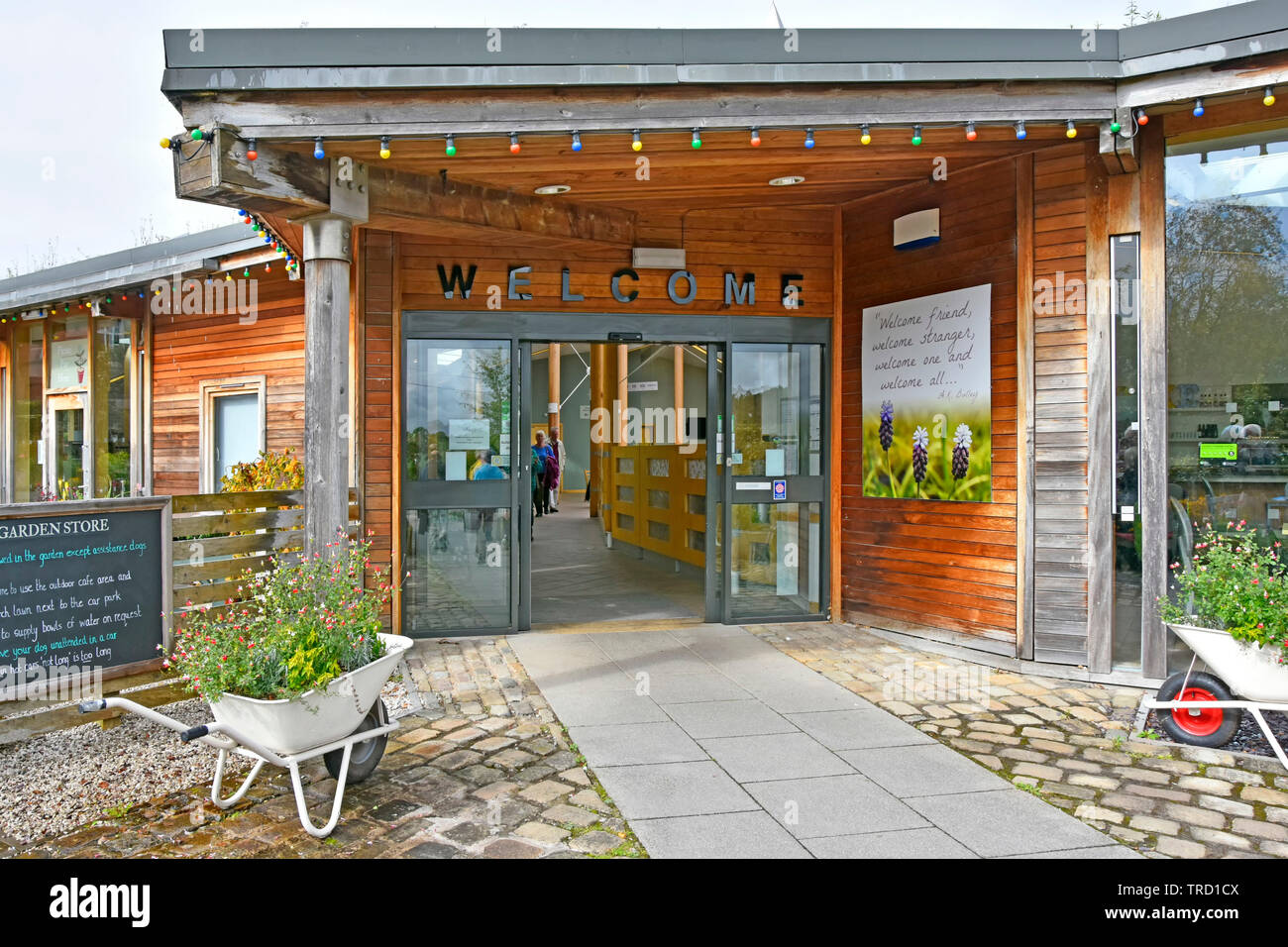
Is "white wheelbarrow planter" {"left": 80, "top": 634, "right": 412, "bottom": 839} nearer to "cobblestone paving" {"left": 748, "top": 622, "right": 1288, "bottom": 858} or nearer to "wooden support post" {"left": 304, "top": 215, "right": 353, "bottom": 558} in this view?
"wooden support post" {"left": 304, "top": 215, "right": 353, "bottom": 558}

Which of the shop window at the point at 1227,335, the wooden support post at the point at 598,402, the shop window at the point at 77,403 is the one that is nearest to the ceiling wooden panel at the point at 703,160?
the shop window at the point at 1227,335

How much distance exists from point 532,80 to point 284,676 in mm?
2966

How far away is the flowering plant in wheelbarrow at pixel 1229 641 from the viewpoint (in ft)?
12.9

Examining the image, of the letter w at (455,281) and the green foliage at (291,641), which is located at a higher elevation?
the letter w at (455,281)

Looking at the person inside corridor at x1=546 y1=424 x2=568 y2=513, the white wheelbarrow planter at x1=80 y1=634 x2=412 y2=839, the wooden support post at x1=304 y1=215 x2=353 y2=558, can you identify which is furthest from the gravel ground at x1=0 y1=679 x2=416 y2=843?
the person inside corridor at x1=546 y1=424 x2=568 y2=513

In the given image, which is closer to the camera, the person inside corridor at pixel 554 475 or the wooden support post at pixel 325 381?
the wooden support post at pixel 325 381

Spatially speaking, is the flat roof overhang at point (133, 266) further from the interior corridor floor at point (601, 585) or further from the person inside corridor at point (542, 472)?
the person inside corridor at point (542, 472)

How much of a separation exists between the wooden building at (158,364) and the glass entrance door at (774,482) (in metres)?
4.04

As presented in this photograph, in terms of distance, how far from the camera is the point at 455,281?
6695 mm

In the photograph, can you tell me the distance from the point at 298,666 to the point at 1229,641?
3839 millimetres

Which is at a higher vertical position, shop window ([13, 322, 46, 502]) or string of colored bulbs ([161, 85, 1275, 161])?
string of colored bulbs ([161, 85, 1275, 161])

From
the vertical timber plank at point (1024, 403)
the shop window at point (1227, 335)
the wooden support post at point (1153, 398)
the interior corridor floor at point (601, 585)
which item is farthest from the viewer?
the interior corridor floor at point (601, 585)

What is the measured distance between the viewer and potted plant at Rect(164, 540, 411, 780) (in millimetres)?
3293
